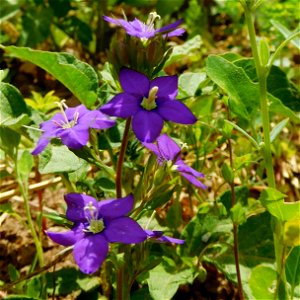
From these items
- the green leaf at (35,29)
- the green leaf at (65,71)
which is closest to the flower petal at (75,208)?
the green leaf at (65,71)

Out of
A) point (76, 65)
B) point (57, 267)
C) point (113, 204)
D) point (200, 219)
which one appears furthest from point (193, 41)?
point (113, 204)

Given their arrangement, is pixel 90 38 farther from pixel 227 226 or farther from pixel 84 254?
pixel 84 254

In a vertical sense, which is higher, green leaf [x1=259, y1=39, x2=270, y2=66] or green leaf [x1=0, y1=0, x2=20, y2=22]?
green leaf [x1=259, y1=39, x2=270, y2=66]

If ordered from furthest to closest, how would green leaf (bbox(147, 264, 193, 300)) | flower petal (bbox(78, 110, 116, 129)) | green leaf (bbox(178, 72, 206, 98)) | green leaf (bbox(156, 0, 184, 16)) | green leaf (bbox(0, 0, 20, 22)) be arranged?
green leaf (bbox(156, 0, 184, 16)) < green leaf (bbox(0, 0, 20, 22)) < green leaf (bbox(178, 72, 206, 98)) < green leaf (bbox(147, 264, 193, 300)) < flower petal (bbox(78, 110, 116, 129))

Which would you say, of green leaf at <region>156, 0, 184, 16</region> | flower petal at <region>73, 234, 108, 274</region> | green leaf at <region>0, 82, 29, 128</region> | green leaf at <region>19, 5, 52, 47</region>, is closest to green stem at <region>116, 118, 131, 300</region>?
flower petal at <region>73, 234, 108, 274</region>

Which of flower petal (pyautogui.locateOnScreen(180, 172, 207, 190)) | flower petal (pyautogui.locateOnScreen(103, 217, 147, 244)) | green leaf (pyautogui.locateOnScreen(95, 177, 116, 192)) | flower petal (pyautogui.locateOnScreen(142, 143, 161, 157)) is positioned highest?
flower petal (pyautogui.locateOnScreen(142, 143, 161, 157))

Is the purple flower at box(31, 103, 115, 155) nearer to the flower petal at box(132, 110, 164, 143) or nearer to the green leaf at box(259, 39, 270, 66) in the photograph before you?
the flower petal at box(132, 110, 164, 143)
